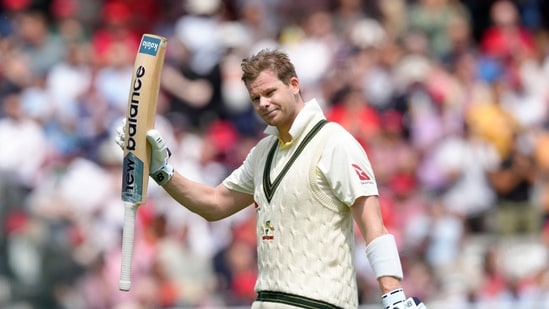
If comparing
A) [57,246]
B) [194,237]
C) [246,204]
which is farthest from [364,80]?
[246,204]

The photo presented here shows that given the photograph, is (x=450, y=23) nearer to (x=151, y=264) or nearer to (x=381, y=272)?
(x=151, y=264)

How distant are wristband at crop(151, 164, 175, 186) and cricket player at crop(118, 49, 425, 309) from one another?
161 millimetres

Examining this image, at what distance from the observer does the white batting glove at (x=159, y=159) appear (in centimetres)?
686

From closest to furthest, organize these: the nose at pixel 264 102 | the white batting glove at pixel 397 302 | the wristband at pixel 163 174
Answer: the white batting glove at pixel 397 302, the nose at pixel 264 102, the wristband at pixel 163 174

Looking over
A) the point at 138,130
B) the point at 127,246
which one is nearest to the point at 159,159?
the point at 138,130

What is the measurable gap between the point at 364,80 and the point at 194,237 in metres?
3.15

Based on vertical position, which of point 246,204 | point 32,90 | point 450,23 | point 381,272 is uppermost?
point 450,23

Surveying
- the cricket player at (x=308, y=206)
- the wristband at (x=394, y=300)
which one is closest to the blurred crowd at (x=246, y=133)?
the cricket player at (x=308, y=206)

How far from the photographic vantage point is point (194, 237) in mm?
13062

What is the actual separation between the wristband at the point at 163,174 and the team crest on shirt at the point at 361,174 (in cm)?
111

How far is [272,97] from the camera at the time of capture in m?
6.71

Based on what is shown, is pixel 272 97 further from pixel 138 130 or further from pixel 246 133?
pixel 246 133

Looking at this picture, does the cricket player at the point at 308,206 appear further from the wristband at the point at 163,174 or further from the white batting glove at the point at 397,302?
the wristband at the point at 163,174

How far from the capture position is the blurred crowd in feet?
41.3
